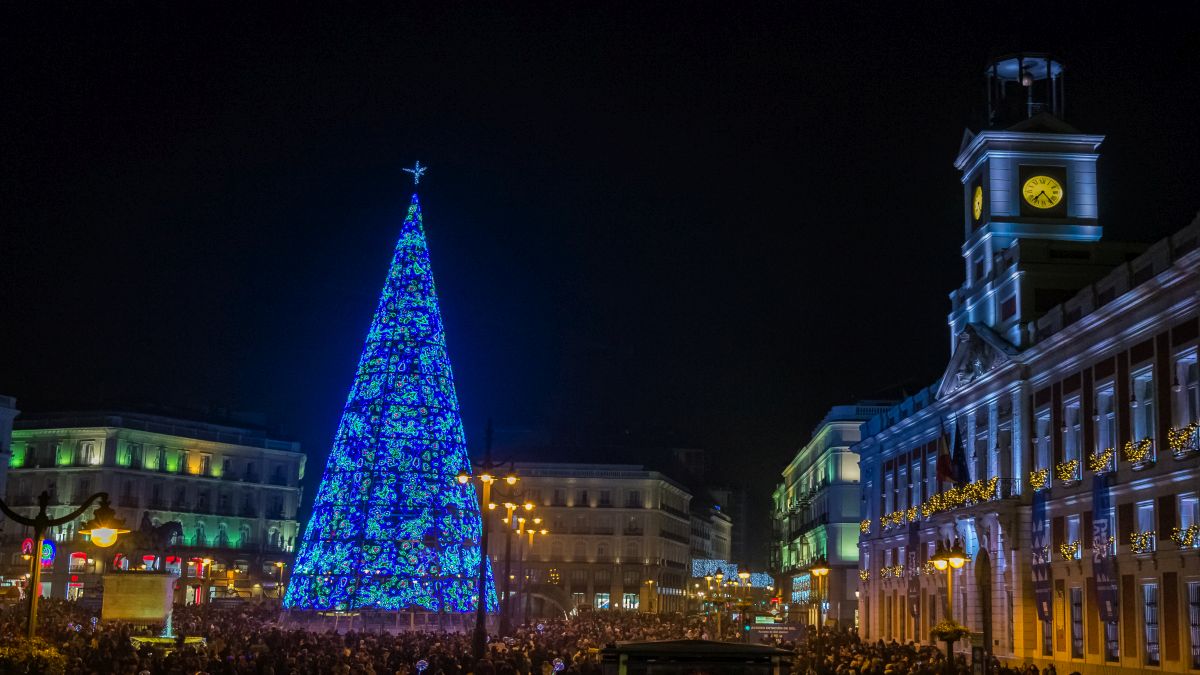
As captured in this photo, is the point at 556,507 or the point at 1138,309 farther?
the point at 556,507

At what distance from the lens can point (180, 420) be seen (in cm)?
10644

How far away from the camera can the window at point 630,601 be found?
12069cm

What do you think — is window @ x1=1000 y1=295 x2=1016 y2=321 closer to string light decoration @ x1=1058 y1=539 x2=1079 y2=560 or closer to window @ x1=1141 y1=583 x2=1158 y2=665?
string light decoration @ x1=1058 y1=539 x2=1079 y2=560

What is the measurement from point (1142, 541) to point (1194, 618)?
9.75 ft

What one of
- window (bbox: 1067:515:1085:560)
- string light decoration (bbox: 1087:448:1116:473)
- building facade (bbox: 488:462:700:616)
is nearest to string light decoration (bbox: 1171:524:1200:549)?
string light decoration (bbox: 1087:448:1116:473)

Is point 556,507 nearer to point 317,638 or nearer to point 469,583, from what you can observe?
point 469,583

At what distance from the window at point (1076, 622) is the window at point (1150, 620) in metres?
4.50

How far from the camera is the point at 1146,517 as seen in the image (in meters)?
37.4

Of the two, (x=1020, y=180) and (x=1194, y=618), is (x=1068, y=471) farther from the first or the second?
(x=1020, y=180)

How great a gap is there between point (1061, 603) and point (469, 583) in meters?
20.5

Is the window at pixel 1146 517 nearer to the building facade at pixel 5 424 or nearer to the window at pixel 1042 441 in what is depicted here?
the window at pixel 1042 441

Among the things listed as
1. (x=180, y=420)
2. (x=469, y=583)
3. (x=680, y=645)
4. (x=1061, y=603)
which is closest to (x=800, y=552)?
(x=180, y=420)

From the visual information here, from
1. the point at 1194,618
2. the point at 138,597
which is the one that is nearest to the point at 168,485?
the point at 138,597

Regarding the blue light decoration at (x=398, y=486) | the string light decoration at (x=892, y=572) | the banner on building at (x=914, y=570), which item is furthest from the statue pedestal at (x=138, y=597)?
the string light decoration at (x=892, y=572)
